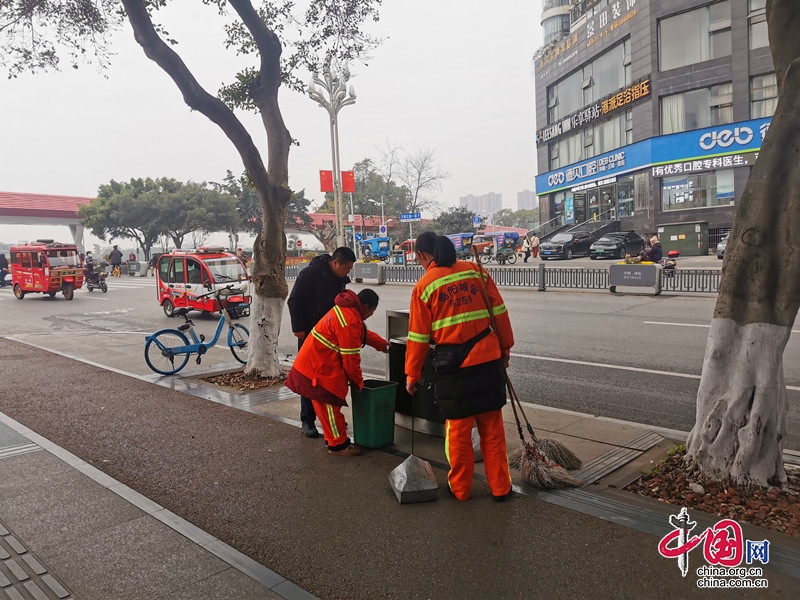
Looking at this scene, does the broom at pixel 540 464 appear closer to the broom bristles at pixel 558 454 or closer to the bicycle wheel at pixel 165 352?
the broom bristles at pixel 558 454

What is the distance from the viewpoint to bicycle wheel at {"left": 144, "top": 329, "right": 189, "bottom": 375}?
8.74 metres

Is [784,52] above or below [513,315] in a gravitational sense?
above

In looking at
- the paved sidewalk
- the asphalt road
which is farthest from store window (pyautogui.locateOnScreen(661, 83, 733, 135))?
the paved sidewalk

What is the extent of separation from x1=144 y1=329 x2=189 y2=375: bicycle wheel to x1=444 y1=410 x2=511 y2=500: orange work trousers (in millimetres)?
5786

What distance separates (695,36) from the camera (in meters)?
33.9

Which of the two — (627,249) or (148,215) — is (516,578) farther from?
(148,215)

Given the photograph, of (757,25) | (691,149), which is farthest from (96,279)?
(757,25)

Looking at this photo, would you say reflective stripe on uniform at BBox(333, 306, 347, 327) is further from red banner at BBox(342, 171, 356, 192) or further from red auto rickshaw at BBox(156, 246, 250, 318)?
red banner at BBox(342, 171, 356, 192)

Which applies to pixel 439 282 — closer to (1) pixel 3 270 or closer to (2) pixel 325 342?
(2) pixel 325 342

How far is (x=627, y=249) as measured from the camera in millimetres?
30656

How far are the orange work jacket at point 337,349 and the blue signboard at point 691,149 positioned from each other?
30.2m

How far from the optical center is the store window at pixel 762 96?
3108 cm

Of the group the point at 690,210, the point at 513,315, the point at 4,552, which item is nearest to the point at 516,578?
the point at 4,552

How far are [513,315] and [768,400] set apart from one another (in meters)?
10.4
